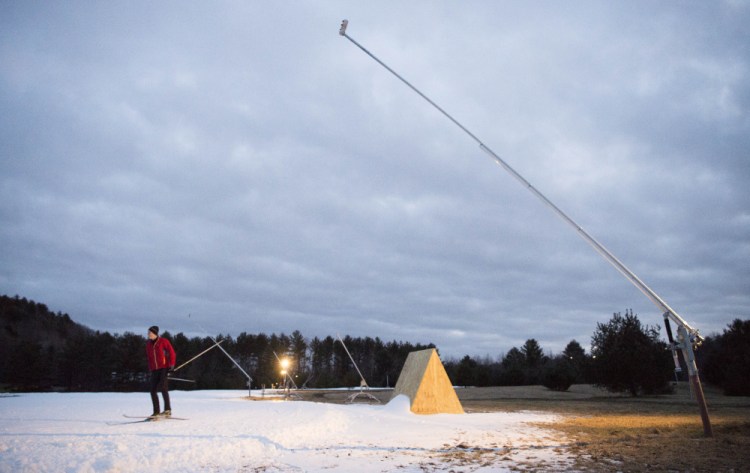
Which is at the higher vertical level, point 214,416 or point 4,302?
point 4,302

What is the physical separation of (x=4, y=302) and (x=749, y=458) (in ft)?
349

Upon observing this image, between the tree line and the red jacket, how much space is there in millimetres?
16345

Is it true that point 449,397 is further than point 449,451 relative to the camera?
Yes

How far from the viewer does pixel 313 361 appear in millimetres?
76250

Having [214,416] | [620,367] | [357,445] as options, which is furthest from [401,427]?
[620,367]

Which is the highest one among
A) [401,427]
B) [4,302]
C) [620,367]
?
[4,302]

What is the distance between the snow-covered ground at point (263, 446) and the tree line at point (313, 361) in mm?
17150

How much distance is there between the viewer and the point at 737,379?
2558 cm

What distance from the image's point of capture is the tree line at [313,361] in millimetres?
24391

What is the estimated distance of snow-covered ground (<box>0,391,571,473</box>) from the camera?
5.91m

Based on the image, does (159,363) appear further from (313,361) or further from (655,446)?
(313,361)

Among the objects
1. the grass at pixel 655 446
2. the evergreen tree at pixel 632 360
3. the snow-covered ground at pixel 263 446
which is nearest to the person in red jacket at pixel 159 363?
the snow-covered ground at pixel 263 446

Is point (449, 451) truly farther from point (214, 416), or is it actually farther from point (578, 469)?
point (214, 416)

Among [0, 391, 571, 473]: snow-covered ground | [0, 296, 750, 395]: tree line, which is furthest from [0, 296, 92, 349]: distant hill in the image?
[0, 391, 571, 473]: snow-covered ground
